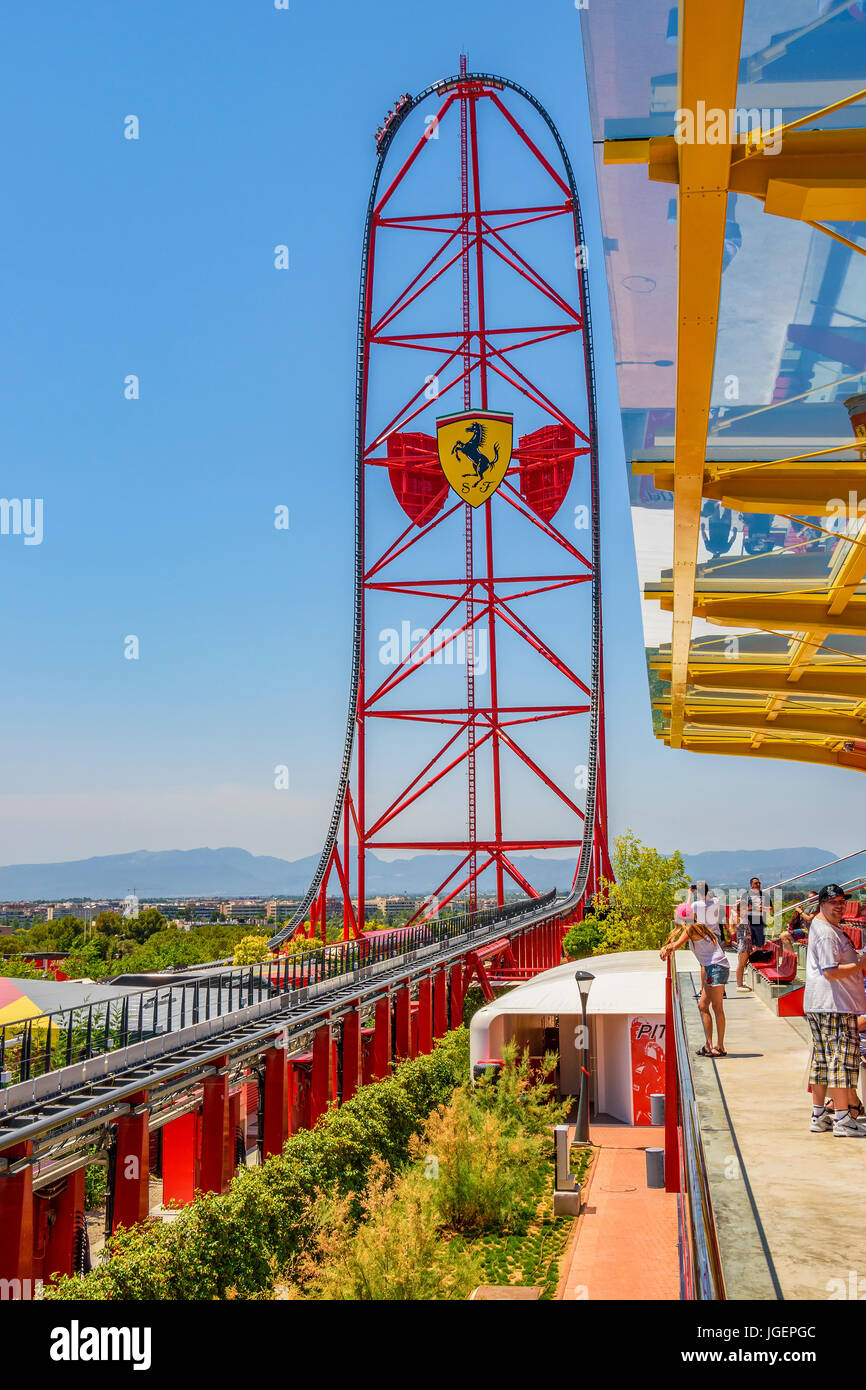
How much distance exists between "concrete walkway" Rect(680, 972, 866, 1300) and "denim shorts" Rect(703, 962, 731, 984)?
18.6 inches

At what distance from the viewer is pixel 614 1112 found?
1850cm

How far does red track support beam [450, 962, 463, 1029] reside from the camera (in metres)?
23.1

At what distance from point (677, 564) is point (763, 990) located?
4.99 meters

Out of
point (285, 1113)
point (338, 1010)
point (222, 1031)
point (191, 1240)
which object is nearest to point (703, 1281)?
point (191, 1240)

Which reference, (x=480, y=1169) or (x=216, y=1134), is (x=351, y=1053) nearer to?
(x=480, y=1169)

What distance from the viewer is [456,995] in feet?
76.4

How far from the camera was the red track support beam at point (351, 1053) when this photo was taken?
16.1m

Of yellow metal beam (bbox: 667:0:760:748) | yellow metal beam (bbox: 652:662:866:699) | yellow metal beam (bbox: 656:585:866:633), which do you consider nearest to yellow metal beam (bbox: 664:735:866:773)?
yellow metal beam (bbox: 652:662:866:699)

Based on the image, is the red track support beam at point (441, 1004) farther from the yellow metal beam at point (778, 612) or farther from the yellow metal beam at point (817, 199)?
the yellow metal beam at point (817, 199)

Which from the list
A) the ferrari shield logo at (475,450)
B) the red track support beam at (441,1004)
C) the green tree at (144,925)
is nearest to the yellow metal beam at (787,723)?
the red track support beam at (441,1004)

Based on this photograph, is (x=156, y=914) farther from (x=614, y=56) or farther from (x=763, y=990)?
(x=614, y=56)

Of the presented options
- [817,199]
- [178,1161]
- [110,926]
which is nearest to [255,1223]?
[178,1161]

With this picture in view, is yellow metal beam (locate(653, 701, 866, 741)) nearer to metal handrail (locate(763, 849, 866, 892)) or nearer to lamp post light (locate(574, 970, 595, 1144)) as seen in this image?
metal handrail (locate(763, 849, 866, 892))

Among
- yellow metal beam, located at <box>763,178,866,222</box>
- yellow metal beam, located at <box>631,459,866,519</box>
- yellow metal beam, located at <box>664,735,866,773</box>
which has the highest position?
yellow metal beam, located at <box>763,178,866,222</box>
